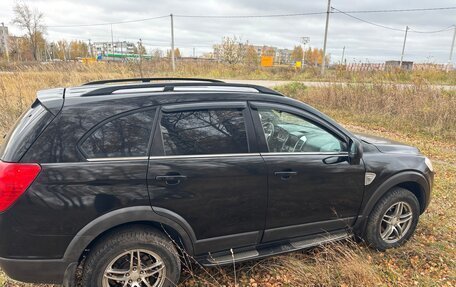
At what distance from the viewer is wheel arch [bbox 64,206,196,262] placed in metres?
2.14

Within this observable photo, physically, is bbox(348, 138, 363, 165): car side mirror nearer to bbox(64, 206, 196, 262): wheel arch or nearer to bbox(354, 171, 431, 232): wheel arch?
bbox(354, 171, 431, 232): wheel arch

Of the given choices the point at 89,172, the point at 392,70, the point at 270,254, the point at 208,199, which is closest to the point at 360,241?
the point at 270,254

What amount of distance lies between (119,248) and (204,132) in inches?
44.1

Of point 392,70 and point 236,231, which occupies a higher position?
point 392,70

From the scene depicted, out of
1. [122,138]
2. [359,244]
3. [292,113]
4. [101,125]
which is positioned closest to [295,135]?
[292,113]

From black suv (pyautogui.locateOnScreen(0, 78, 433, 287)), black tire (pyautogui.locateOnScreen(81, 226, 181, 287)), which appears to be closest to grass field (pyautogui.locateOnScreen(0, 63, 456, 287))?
black suv (pyautogui.locateOnScreen(0, 78, 433, 287))

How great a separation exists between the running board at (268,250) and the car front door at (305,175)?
77 mm

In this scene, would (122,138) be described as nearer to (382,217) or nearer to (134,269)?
(134,269)

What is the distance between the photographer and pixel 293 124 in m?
3.25

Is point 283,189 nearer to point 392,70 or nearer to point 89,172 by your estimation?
point 89,172

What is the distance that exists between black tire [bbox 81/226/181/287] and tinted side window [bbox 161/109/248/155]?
68cm

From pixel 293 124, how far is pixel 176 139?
142cm

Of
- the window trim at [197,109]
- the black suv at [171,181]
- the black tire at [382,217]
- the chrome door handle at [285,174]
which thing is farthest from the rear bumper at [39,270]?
the black tire at [382,217]

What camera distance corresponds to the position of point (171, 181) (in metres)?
2.31
